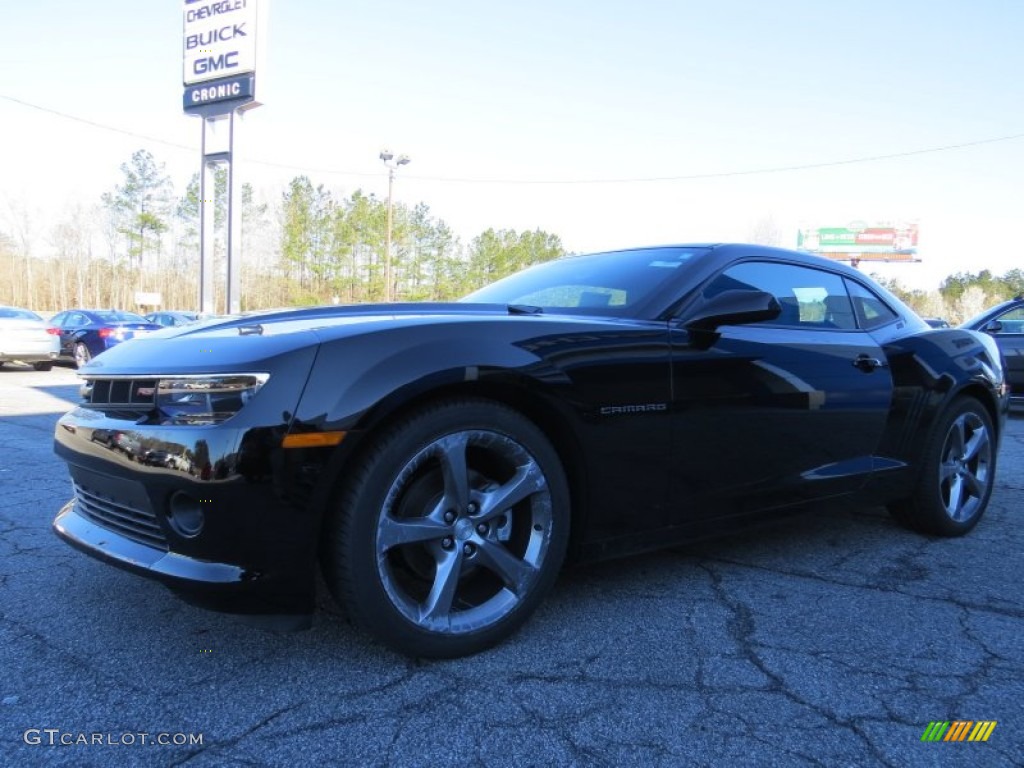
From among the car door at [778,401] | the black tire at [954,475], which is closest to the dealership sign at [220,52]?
the car door at [778,401]

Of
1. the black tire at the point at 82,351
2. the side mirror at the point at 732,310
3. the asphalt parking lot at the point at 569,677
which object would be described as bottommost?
the black tire at the point at 82,351

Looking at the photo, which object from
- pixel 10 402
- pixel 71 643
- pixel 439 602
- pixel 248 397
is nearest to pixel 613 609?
pixel 439 602

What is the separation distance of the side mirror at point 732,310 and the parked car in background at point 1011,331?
8417 millimetres

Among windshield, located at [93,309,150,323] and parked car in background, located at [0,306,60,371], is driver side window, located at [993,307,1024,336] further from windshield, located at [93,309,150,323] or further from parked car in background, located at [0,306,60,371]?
windshield, located at [93,309,150,323]

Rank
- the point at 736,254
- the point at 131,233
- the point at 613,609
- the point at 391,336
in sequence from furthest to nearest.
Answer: the point at 131,233 < the point at 736,254 < the point at 613,609 < the point at 391,336

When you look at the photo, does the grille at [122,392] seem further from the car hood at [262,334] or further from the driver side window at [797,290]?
the driver side window at [797,290]

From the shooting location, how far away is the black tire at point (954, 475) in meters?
3.61

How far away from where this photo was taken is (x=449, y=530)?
2111 millimetres

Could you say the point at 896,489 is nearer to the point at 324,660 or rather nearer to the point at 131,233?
the point at 324,660

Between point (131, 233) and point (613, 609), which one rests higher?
point (131, 233)

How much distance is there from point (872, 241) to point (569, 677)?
73.9 metres

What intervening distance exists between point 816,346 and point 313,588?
2349mm

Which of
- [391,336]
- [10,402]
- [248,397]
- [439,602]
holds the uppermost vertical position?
[391,336]

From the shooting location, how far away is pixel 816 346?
3104 millimetres
